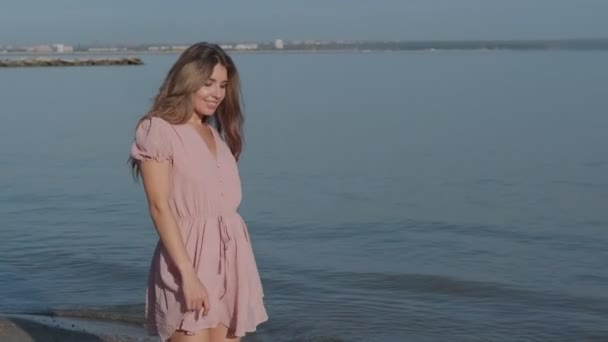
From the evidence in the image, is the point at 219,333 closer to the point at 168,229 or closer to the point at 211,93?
the point at 168,229

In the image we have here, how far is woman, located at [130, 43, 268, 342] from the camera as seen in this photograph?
4.08 m

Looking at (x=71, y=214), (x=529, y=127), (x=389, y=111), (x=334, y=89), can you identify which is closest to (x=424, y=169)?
(x=71, y=214)

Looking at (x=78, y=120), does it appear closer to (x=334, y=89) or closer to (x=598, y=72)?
(x=334, y=89)

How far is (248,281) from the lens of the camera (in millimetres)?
4262

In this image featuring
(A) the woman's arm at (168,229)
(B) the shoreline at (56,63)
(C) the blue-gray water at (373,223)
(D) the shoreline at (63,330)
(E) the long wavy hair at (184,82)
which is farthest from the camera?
(B) the shoreline at (56,63)

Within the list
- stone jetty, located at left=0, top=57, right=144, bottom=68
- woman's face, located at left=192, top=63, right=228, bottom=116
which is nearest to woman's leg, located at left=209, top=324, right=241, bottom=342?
woman's face, located at left=192, top=63, right=228, bottom=116

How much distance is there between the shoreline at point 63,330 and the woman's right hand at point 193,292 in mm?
2776

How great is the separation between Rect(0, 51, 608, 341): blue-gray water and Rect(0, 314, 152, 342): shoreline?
73 cm

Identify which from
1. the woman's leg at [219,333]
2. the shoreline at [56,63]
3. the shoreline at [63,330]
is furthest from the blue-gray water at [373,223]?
the shoreline at [56,63]

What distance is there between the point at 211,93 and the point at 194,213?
469 millimetres

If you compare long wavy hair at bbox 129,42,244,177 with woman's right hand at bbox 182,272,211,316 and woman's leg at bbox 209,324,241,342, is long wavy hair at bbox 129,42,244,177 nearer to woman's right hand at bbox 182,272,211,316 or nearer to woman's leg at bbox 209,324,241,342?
woman's right hand at bbox 182,272,211,316

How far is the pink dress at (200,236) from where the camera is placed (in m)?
4.12

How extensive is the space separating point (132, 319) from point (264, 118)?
18306 mm

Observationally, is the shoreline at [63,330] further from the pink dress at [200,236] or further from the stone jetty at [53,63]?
the stone jetty at [53,63]
